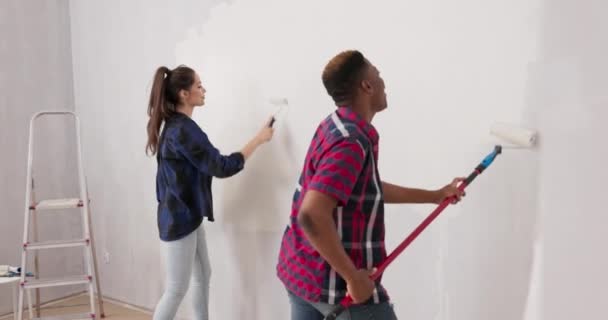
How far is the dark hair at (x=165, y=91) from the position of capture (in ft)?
8.14

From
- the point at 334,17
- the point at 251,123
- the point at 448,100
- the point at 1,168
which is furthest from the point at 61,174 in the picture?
the point at 448,100

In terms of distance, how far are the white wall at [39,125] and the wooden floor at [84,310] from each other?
0.10 meters

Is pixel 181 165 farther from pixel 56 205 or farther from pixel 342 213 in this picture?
pixel 342 213

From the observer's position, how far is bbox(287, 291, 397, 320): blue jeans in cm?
143

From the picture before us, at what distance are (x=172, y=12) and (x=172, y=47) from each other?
0.18m

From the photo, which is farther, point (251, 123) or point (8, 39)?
point (8, 39)

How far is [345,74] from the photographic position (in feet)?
4.80

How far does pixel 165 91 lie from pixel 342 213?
1379 mm

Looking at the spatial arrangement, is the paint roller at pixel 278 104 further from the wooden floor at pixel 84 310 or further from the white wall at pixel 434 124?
the wooden floor at pixel 84 310

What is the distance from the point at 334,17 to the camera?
A: 89.6 inches

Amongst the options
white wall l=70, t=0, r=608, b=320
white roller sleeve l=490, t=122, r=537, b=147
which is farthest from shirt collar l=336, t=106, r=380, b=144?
white wall l=70, t=0, r=608, b=320

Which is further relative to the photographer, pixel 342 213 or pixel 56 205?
pixel 56 205

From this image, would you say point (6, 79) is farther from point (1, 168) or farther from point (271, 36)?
point (271, 36)

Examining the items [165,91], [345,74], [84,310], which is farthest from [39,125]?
[345,74]
